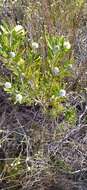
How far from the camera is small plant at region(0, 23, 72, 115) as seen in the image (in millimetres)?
2340

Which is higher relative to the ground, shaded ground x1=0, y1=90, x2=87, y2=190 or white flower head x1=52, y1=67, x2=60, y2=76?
white flower head x1=52, y1=67, x2=60, y2=76

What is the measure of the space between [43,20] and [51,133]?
0.70 m

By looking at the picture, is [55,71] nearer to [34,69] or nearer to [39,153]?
[34,69]

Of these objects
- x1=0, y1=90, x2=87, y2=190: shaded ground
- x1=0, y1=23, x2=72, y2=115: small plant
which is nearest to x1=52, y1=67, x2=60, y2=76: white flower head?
x1=0, y1=23, x2=72, y2=115: small plant

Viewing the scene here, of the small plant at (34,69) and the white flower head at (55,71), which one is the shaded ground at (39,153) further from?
the white flower head at (55,71)

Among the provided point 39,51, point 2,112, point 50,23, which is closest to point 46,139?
point 2,112

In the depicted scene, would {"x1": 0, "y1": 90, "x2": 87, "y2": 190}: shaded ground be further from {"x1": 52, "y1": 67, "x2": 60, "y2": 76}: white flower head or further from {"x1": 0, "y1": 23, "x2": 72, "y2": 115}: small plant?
{"x1": 52, "y1": 67, "x2": 60, "y2": 76}: white flower head

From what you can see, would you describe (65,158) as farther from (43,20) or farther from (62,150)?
(43,20)

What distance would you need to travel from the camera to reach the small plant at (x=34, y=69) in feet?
7.68

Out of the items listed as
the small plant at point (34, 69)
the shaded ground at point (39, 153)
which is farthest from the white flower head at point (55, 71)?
the shaded ground at point (39, 153)

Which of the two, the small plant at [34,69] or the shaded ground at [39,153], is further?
the shaded ground at [39,153]

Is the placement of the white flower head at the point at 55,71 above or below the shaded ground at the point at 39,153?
above

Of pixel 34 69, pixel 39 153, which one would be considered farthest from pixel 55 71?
pixel 39 153

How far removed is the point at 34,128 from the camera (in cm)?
269
